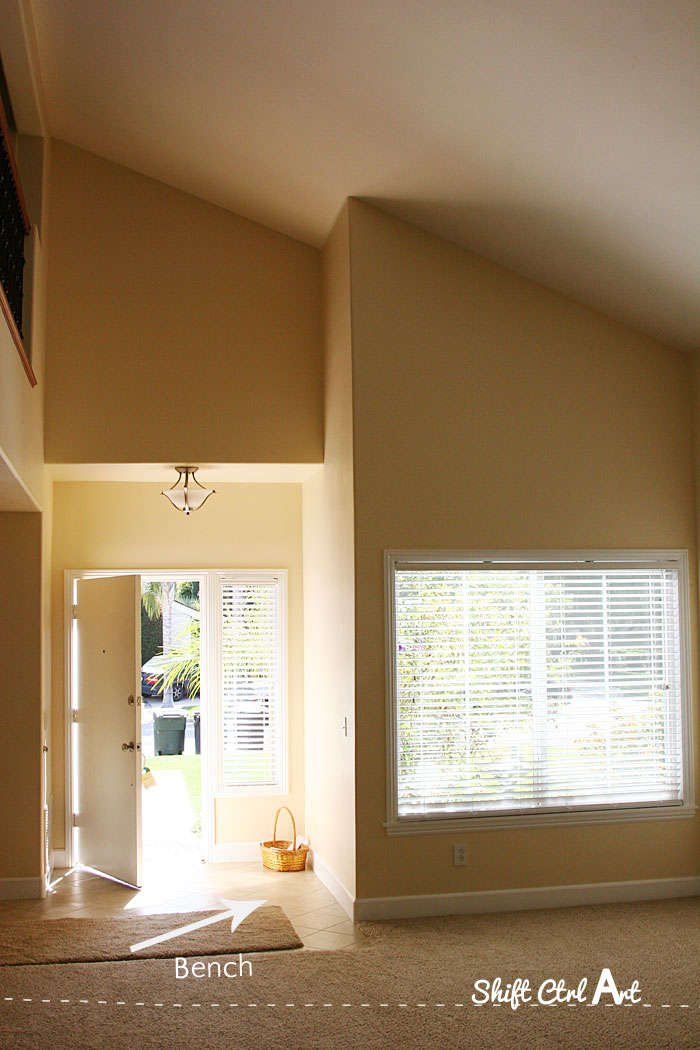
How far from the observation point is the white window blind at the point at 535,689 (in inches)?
211

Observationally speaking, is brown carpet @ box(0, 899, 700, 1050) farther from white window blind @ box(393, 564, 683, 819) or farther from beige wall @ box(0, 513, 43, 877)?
beige wall @ box(0, 513, 43, 877)

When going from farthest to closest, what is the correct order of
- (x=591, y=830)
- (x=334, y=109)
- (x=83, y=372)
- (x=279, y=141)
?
(x=83, y=372) → (x=591, y=830) → (x=279, y=141) → (x=334, y=109)

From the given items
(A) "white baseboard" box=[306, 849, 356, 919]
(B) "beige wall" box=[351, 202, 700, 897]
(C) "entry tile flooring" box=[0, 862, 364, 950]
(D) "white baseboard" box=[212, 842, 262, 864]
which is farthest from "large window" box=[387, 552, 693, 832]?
(D) "white baseboard" box=[212, 842, 262, 864]

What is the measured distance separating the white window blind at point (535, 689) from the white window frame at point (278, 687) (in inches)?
69.1

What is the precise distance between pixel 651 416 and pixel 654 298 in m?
0.73

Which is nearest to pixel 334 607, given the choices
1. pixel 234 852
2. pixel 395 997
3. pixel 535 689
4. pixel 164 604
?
pixel 535 689

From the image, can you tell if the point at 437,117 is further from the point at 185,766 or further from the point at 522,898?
the point at 185,766

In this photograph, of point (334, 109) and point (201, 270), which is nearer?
point (334, 109)

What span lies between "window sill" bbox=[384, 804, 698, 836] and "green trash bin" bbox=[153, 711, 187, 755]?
6.50 metres

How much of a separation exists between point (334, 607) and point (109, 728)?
5.64 ft

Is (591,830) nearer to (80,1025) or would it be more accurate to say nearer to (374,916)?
(374,916)

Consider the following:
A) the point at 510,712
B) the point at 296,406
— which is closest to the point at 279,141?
the point at 296,406

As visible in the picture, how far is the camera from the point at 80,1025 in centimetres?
397

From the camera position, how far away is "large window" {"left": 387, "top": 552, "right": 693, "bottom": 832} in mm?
5359
